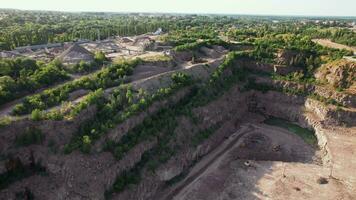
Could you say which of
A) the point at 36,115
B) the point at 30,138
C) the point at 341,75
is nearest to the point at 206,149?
the point at 36,115

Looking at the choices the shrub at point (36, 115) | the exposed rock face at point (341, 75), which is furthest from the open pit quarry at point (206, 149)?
the exposed rock face at point (341, 75)

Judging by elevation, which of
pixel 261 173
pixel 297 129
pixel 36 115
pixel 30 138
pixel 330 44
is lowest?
pixel 261 173

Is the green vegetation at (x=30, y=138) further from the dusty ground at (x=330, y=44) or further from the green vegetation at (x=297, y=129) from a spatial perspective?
the dusty ground at (x=330, y=44)

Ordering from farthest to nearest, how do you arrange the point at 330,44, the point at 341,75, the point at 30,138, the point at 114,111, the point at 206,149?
the point at 330,44 < the point at 341,75 < the point at 206,149 < the point at 114,111 < the point at 30,138

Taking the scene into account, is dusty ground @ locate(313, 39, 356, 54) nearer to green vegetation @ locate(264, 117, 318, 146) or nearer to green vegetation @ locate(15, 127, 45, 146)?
green vegetation @ locate(264, 117, 318, 146)

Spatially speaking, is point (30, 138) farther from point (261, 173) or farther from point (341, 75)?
point (341, 75)

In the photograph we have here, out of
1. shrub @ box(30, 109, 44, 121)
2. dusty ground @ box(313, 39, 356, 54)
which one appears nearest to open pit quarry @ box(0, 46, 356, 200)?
shrub @ box(30, 109, 44, 121)

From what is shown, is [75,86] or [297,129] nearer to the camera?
[75,86]
